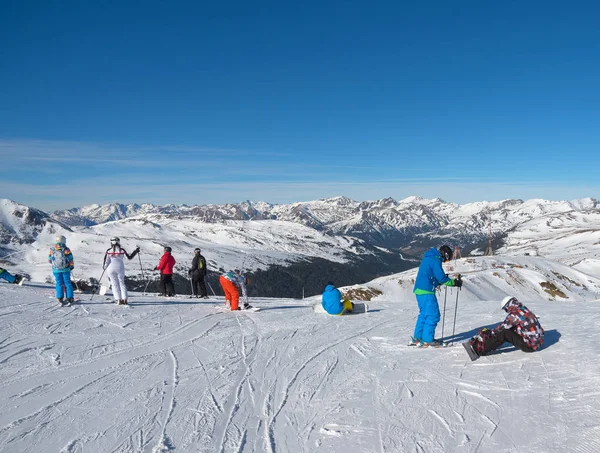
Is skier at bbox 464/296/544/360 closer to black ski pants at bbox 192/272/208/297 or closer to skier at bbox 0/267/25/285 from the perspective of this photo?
black ski pants at bbox 192/272/208/297

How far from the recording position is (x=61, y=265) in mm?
15078

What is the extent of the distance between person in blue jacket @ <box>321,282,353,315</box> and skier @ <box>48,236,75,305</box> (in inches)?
393

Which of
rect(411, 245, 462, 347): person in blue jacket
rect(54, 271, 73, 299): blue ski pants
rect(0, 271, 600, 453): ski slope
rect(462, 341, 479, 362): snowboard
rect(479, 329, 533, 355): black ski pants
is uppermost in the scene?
rect(411, 245, 462, 347): person in blue jacket

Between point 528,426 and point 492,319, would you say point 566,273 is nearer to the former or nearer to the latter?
point 492,319

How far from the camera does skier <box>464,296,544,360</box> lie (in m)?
9.17

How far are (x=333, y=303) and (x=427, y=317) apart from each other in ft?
20.4

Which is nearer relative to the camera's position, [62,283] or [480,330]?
[480,330]

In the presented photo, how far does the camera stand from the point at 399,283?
273ft

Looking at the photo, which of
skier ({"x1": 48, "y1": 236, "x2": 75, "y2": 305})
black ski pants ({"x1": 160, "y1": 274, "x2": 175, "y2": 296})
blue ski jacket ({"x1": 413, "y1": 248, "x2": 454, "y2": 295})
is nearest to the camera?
blue ski jacket ({"x1": 413, "y1": 248, "x2": 454, "y2": 295})

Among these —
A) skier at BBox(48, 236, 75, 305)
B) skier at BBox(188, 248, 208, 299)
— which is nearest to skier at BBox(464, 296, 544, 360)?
skier at BBox(48, 236, 75, 305)

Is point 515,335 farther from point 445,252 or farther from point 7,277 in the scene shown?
point 7,277

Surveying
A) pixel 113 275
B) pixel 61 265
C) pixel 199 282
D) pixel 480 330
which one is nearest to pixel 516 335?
pixel 480 330

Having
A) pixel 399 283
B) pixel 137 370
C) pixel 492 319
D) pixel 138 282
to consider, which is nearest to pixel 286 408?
pixel 137 370

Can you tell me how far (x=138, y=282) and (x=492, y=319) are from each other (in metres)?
158
